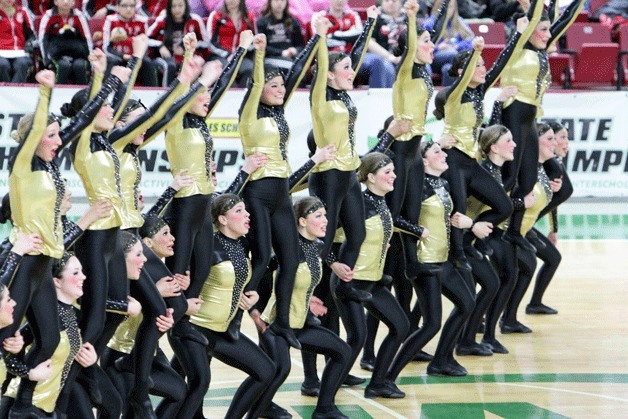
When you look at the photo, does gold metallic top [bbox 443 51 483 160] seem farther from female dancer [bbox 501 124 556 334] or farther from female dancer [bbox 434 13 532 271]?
female dancer [bbox 501 124 556 334]

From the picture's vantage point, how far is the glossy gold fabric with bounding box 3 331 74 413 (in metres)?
4.61

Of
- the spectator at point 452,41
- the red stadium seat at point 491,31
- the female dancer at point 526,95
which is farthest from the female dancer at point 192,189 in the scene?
the red stadium seat at point 491,31

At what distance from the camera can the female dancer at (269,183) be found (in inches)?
226

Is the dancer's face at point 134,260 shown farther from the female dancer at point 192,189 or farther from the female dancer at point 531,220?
the female dancer at point 531,220

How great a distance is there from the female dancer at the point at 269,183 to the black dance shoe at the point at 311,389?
82 centimetres

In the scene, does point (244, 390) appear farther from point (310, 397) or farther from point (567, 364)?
point (567, 364)

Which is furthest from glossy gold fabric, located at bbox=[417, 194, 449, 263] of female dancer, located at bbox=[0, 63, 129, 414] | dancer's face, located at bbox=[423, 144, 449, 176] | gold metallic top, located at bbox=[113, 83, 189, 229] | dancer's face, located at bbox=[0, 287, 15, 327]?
dancer's face, located at bbox=[0, 287, 15, 327]

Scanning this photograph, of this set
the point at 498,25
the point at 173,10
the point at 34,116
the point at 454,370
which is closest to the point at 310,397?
the point at 454,370

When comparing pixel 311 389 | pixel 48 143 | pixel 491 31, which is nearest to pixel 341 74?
pixel 311 389

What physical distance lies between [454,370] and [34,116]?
3126mm

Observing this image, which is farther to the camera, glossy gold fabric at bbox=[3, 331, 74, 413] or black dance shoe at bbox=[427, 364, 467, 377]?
black dance shoe at bbox=[427, 364, 467, 377]

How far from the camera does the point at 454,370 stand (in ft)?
22.3

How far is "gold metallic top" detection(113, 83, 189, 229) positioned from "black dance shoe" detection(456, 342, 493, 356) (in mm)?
2631

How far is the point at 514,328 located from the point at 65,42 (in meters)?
5.08
